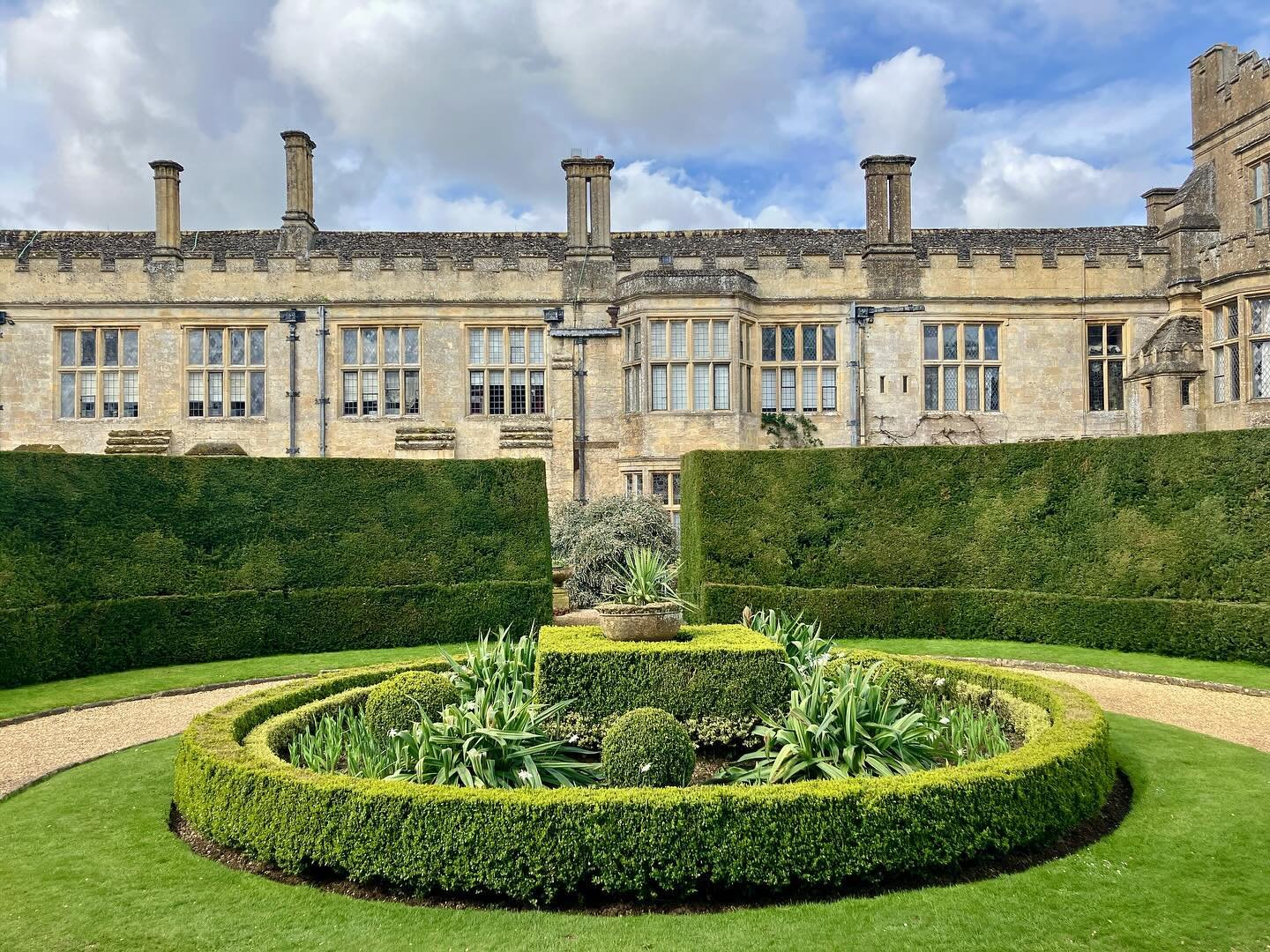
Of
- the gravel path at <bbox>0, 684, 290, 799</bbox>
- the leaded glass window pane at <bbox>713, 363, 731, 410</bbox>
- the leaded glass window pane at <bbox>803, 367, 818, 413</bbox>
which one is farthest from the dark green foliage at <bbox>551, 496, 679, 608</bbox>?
the gravel path at <bbox>0, 684, 290, 799</bbox>

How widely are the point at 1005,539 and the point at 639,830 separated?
39.5 feet

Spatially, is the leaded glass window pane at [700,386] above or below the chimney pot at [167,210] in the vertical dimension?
below

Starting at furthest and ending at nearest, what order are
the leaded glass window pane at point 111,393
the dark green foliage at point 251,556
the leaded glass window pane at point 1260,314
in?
1. the leaded glass window pane at point 111,393
2. the leaded glass window pane at point 1260,314
3. the dark green foliage at point 251,556

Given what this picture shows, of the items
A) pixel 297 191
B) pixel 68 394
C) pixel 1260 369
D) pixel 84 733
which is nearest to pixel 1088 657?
pixel 1260 369

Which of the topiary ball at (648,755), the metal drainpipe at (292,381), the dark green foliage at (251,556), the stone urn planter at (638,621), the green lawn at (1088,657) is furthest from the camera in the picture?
the metal drainpipe at (292,381)

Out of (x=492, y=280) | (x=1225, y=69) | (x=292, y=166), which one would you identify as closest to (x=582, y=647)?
(x=492, y=280)

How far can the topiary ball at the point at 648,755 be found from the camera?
22.9ft

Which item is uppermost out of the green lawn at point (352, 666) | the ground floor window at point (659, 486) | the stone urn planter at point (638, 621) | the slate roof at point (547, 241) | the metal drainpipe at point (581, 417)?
the slate roof at point (547, 241)

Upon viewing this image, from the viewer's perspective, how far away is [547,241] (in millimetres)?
27422

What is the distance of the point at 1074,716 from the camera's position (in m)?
8.38

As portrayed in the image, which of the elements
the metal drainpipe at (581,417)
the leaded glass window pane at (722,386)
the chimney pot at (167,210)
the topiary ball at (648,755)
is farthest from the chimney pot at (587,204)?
the topiary ball at (648,755)

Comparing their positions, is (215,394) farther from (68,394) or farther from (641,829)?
(641,829)

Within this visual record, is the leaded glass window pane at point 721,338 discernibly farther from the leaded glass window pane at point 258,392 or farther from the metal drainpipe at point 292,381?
the leaded glass window pane at point 258,392

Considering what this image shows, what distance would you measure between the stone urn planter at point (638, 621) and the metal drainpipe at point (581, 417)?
1478cm
